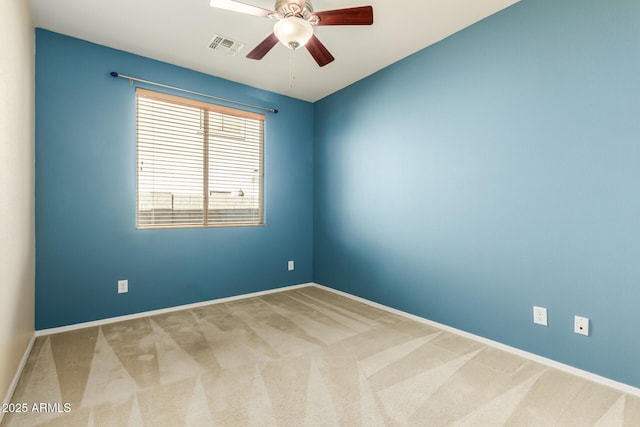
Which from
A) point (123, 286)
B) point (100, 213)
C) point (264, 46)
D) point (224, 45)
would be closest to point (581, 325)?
point (264, 46)

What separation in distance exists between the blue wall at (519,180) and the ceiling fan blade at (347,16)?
46.2 inches

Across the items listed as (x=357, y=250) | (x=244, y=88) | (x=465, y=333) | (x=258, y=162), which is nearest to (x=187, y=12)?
(x=244, y=88)

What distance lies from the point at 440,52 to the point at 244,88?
7.41ft

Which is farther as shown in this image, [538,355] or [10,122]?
[538,355]

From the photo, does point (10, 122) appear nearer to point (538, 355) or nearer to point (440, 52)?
point (440, 52)

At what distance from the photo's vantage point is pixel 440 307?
2828 mm

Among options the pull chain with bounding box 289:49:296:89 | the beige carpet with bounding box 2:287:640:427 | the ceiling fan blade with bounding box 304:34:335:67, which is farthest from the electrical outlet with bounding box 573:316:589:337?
the pull chain with bounding box 289:49:296:89

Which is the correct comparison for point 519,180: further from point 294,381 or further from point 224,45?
point 224,45

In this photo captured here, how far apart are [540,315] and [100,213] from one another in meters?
3.81

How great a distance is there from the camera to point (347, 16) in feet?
6.50

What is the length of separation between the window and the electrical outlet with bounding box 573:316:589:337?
10.6 feet

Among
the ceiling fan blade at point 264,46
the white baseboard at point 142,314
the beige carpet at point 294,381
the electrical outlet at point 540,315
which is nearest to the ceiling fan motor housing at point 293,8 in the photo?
the ceiling fan blade at point 264,46

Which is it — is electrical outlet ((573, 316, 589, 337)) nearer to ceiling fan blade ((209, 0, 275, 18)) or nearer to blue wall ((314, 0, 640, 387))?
blue wall ((314, 0, 640, 387))

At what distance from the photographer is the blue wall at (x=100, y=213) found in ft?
8.71
